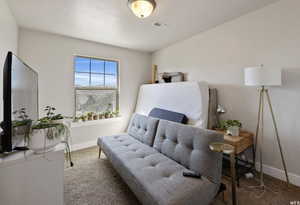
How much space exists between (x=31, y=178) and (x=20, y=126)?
39 centimetres

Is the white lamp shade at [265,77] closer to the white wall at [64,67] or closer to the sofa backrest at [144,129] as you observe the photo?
the sofa backrest at [144,129]

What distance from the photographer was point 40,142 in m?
0.98

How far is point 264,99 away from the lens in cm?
205

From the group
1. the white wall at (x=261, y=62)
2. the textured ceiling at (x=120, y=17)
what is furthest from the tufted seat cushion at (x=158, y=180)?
the textured ceiling at (x=120, y=17)

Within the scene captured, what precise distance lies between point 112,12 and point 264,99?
2617 millimetres

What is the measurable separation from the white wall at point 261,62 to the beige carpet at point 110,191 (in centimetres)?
34

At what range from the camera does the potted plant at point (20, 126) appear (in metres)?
0.99

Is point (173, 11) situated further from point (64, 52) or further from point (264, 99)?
point (64, 52)

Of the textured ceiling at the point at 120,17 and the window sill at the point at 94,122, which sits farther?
the window sill at the point at 94,122

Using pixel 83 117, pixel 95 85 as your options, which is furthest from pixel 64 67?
pixel 83 117

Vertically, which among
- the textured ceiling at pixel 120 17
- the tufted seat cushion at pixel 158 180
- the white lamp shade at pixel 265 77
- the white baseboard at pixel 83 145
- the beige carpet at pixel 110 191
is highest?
the textured ceiling at pixel 120 17

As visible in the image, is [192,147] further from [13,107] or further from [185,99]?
[13,107]

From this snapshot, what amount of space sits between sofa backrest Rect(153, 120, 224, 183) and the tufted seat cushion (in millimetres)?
82

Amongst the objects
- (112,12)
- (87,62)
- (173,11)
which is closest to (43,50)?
(87,62)
